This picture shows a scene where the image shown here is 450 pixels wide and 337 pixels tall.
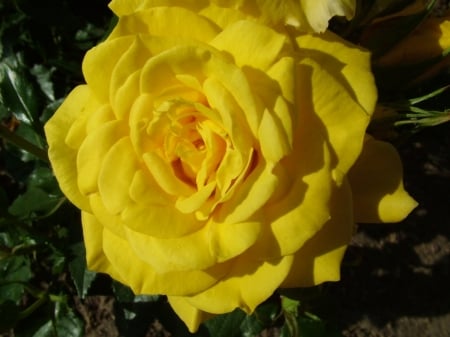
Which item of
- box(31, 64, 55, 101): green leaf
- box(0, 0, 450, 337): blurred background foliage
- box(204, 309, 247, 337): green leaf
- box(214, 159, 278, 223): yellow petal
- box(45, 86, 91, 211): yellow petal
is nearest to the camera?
box(214, 159, 278, 223): yellow petal

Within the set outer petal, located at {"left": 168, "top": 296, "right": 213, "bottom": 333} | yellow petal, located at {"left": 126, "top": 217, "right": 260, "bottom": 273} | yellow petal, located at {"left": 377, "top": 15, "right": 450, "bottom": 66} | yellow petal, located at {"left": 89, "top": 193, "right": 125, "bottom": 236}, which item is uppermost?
yellow petal, located at {"left": 89, "top": 193, "right": 125, "bottom": 236}

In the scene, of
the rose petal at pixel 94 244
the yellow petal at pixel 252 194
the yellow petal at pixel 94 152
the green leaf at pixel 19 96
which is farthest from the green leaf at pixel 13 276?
the yellow petal at pixel 252 194

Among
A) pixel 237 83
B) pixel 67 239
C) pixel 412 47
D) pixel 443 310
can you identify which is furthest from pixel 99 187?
pixel 443 310

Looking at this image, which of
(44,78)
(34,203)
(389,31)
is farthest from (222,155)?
(44,78)

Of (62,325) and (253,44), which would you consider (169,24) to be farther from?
(62,325)

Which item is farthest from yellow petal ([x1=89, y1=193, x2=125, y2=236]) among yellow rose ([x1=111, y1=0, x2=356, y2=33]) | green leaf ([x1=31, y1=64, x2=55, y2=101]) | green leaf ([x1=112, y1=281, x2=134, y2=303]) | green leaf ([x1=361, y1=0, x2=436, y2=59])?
green leaf ([x1=31, y1=64, x2=55, y2=101])

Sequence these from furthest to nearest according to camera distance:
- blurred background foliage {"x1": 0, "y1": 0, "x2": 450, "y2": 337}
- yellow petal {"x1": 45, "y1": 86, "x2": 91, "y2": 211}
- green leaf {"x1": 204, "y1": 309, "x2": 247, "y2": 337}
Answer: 1. green leaf {"x1": 204, "y1": 309, "x2": 247, "y2": 337}
2. blurred background foliage {"x1": 0, "y1": 0, "x2": 450, "y2": 337}
3. yellow petal {"x1": 45, "y1": 86, "x2": 91, "y2": 211}

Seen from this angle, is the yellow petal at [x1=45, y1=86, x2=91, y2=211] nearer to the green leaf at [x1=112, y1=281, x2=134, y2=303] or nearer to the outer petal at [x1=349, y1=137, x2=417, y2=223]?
the outer petal at [x1=349, y1=137, x2=417, y2=223]

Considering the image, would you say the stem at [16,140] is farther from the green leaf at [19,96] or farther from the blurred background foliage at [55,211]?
the green leaf at [19,96]
